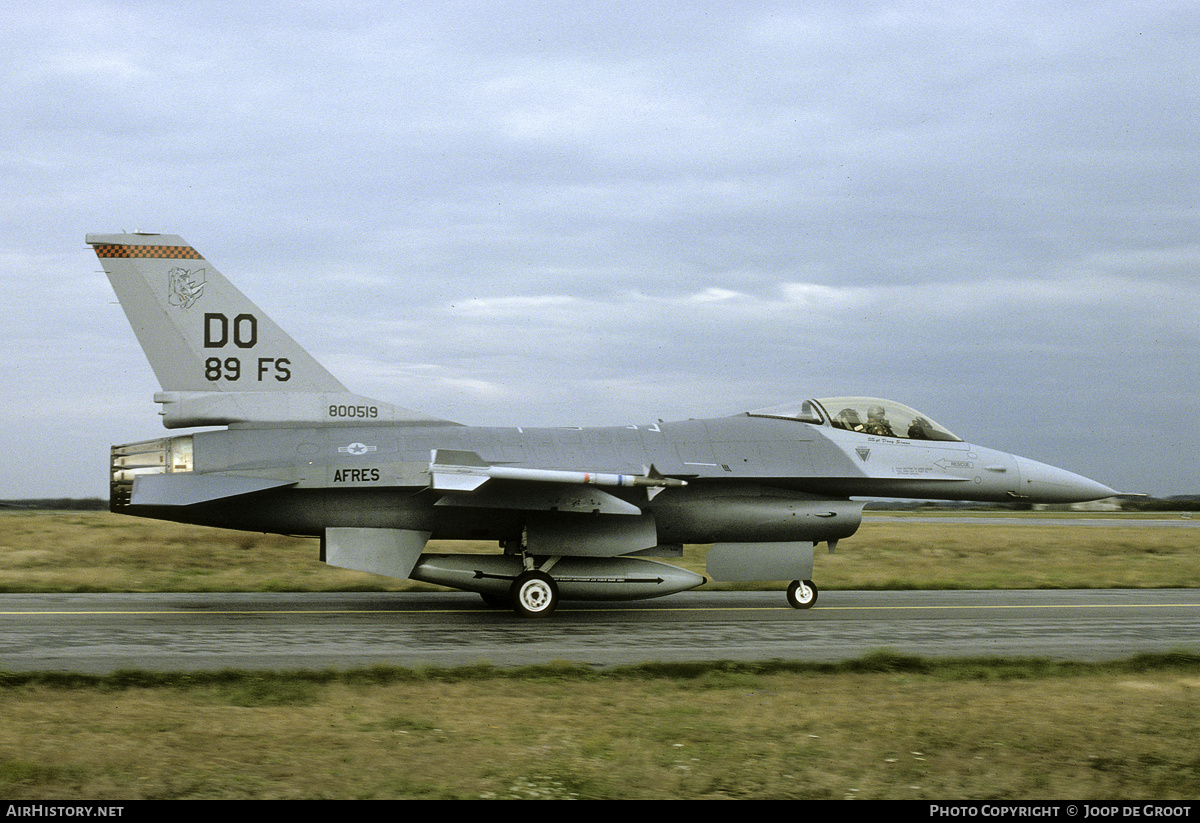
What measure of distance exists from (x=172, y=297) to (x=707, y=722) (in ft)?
34.2

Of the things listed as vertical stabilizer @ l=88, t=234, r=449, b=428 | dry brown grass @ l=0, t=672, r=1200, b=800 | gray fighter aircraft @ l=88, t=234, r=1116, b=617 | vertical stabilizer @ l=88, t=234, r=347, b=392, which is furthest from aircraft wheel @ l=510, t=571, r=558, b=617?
dry brown grass @ l=0, t=672, r=1200, b=800

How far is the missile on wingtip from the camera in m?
12.7

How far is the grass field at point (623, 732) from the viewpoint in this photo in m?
5.35

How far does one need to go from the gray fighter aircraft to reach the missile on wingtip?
3 centimetres

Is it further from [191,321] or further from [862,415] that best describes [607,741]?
[862,415]

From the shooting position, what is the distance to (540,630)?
12.5 m

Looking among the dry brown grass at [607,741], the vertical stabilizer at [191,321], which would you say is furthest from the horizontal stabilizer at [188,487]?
the dry brown grass at [607,741]

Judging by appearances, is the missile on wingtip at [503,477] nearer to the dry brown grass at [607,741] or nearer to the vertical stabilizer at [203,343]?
the vertical stabilizer at [203,343]

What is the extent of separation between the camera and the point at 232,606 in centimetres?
1467

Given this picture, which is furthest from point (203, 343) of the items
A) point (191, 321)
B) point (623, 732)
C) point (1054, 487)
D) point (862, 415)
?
point (1054, 487)

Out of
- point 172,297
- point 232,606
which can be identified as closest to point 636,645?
point 232,606

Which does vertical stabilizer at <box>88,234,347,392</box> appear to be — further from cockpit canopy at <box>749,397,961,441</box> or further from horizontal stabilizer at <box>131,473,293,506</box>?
cockpit canopy at <box>749,397,961,441</box>

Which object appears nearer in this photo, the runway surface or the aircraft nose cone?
the runway surface
